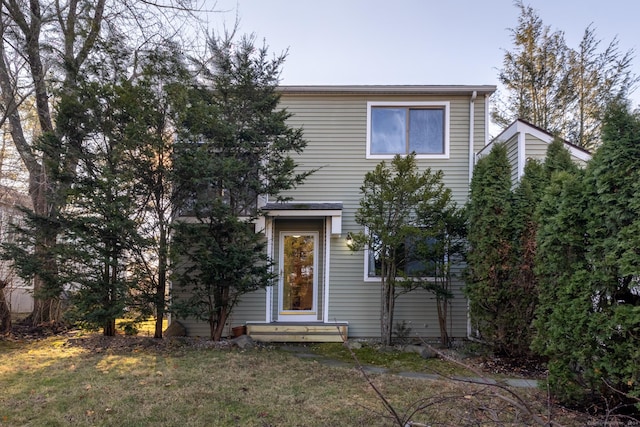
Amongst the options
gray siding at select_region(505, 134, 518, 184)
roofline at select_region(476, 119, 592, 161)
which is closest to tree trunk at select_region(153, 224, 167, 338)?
roofline at select_region(476, 119, 592, 161)

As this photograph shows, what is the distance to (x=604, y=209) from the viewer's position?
3600 millimetres

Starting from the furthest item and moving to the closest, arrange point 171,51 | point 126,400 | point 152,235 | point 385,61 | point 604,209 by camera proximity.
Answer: point 385,61 < point 171,51 < point 152,235 < point 126,400 < point 604,209

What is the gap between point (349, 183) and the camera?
28.8ft

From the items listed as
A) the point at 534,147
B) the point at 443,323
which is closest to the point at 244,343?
the point at 443,323

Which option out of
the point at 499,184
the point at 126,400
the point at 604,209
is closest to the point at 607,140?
the point at 604,209

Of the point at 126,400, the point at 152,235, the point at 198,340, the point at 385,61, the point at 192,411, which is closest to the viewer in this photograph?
the point at 192,411

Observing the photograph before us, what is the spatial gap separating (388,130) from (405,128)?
1.25ft

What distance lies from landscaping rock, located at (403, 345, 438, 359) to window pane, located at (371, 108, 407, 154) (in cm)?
Result: 419

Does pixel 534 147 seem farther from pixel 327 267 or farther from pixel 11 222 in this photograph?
pixel 11 222

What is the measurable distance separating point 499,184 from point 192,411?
532 cm

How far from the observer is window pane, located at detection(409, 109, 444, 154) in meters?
8.81

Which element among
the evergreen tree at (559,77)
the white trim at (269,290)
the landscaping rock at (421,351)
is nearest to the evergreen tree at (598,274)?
the landscaping rock at (421,351)

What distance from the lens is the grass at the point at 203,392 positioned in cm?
370

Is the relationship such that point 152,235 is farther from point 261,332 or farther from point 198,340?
point 261,332
